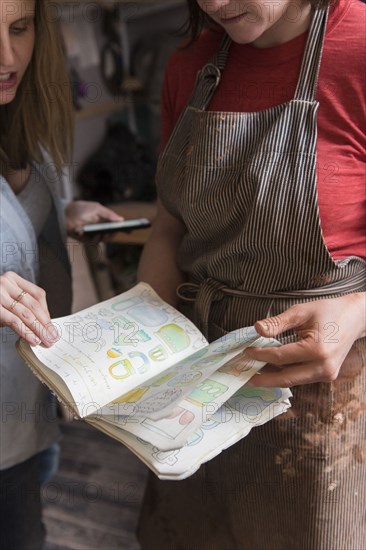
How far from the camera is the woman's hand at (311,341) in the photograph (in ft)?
2.20

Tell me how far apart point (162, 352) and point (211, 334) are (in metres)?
0.13

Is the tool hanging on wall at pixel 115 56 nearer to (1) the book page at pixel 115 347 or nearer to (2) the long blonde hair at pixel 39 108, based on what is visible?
(2) the long blonde hair at pixel 39 108

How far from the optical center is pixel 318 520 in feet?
2.54

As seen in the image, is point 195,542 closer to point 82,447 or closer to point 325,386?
point 325,386

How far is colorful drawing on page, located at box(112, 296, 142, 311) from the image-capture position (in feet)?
2.66

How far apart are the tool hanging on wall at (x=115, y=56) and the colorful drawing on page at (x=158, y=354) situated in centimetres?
181

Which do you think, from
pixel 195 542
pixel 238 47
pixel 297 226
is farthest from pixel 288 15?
pixel 195 542

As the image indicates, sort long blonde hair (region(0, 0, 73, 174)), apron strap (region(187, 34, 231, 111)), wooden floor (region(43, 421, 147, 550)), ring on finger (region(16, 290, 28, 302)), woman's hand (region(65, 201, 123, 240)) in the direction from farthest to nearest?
wooden floor (region(43, 421, 147, 550)) < woman's hand (region(65, 201, 123, 240)) < long blonde hair (region(0, 0, 73, 174)) < apron strap (region(187, 34, 231, 111)) < ring on finger (region(16, 290, 28, 302))

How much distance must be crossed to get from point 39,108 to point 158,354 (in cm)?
52

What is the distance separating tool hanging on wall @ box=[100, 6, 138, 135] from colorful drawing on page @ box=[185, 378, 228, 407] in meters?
1.87

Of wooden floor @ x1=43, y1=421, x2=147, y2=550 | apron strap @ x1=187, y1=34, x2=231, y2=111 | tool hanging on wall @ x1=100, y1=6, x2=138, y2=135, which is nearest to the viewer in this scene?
apron strap @ x1=187, y1=34, x2=231, y2=111

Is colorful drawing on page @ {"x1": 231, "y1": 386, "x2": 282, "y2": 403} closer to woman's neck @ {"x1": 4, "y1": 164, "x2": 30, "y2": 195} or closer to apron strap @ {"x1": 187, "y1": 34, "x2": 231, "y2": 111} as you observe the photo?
apron strap @ {"x1": 187, "y1": 34, "x2": 231, "y2": 111}

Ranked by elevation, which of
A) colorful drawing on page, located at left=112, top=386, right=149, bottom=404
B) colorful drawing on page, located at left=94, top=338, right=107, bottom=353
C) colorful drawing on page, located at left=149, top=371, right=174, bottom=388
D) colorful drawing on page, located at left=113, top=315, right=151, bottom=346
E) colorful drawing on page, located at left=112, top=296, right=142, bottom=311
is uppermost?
colorful drawing on page, located at left=94, top=338, right=107, bottom=353

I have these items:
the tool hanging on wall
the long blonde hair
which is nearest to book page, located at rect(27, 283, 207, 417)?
the long blonde hair
